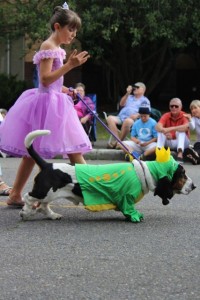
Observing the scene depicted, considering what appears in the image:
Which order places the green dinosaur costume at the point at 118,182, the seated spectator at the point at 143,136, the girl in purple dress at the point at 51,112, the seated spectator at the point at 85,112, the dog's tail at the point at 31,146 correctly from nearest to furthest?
the dog's tail at the point at 31,146
the green dinosaur costume at the point at 118,182
the girl in purple dress at the point at 51,112
the seated spectator at the point at 143,136
the seated spectator at the point at 85,112

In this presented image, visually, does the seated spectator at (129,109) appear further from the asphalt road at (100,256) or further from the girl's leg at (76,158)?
the girl's leg at (76,158)

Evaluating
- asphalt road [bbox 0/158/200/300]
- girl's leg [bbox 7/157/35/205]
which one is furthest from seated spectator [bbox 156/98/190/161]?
girl's leg [bbox 7/157/35/205]

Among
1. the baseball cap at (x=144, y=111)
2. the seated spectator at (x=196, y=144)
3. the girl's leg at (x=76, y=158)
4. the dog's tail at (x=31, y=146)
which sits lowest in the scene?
the seated spectator at (x=196, y=144)

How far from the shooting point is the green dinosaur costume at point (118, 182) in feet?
18.2

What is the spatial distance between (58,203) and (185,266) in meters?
2.54

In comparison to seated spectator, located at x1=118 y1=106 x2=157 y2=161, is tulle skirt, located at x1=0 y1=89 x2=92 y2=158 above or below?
above

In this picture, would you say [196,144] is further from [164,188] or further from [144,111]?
[164,188]

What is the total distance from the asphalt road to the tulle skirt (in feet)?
2.23

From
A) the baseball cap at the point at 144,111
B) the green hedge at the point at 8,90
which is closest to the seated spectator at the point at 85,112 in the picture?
the baseball cap at the point at 144,111

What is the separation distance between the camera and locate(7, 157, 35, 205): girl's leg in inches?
239

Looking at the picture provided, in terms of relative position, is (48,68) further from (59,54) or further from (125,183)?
(125,183)

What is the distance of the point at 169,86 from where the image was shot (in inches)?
1164

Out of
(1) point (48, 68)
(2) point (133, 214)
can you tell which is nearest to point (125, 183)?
(2) point (133, 214)

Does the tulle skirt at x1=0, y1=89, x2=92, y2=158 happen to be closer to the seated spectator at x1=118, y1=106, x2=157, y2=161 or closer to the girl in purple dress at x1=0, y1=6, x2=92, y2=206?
the girl in purple dress at x1=0, y1=6, x2=92, y2=206
